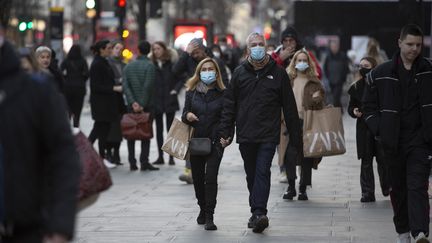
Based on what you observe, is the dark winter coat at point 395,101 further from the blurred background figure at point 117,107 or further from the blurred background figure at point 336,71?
the blurred background figure at point 336,71

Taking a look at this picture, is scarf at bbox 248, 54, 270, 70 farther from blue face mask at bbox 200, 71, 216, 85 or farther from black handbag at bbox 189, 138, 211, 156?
black handbag at bbox 189, 138, 211, 156

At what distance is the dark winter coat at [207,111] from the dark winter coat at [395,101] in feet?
7.60

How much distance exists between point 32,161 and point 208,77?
6335 millimetres

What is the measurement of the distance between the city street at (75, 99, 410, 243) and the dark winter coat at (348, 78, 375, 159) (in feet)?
1.77

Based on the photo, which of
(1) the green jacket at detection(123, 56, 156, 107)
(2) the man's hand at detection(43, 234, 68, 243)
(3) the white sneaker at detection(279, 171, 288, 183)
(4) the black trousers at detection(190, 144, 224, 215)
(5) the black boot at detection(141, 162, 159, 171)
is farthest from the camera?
(5) the black boot at detection(141, 162, 159, 171)

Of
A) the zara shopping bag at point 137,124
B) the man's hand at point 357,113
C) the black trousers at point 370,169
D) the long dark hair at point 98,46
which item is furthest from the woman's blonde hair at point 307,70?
the long dark hair at point 98,46

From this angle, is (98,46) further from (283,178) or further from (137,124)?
(283,178)

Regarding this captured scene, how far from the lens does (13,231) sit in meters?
4.69

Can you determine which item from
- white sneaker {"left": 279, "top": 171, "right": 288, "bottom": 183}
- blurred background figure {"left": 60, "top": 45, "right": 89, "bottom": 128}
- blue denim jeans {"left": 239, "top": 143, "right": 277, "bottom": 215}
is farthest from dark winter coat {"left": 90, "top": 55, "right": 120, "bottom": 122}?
blue denim jeans {"left": 239, "top": 143, "right": 277, "bottom": 215}

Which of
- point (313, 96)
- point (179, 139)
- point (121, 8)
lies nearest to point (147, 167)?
point (313, 96)

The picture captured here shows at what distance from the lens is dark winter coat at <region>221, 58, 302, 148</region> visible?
10344mm

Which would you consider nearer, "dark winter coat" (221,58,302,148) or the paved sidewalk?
the paved sidewalk

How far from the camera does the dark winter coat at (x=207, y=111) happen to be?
11.0 metres

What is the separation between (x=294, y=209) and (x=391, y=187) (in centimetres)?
303
